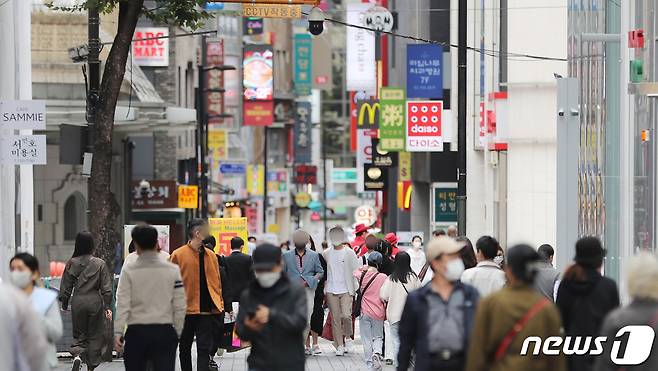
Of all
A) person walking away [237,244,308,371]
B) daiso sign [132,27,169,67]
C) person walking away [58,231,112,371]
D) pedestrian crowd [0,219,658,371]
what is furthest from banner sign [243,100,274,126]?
person walking away [237,244,308,371]

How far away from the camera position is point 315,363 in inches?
837

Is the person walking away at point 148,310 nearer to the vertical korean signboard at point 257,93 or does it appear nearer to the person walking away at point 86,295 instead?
the person walking away at point 86,295

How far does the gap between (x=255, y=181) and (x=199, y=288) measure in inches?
2801

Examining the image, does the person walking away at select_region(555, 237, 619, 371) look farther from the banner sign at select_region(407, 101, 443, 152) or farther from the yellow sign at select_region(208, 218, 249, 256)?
the banner sign at select_region(407, 101, 443, 152)

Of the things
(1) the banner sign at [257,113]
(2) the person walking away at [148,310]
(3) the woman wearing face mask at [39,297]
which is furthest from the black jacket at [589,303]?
(1) the banner sign at [257,113]

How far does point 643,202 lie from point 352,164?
436 ft

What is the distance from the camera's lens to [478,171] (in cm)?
4141

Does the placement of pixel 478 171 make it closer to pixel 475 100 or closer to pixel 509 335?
pixel 475 100

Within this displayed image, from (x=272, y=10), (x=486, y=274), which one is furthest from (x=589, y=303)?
(x=272, y=10)

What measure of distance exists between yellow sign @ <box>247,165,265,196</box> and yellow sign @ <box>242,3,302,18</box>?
6345 cm

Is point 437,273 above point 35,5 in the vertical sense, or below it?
below

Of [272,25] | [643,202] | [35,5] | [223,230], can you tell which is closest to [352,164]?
[272,25]

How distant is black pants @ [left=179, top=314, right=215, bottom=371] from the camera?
54.0ft

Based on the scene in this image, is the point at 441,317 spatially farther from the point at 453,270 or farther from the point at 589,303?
the point at 589,303
